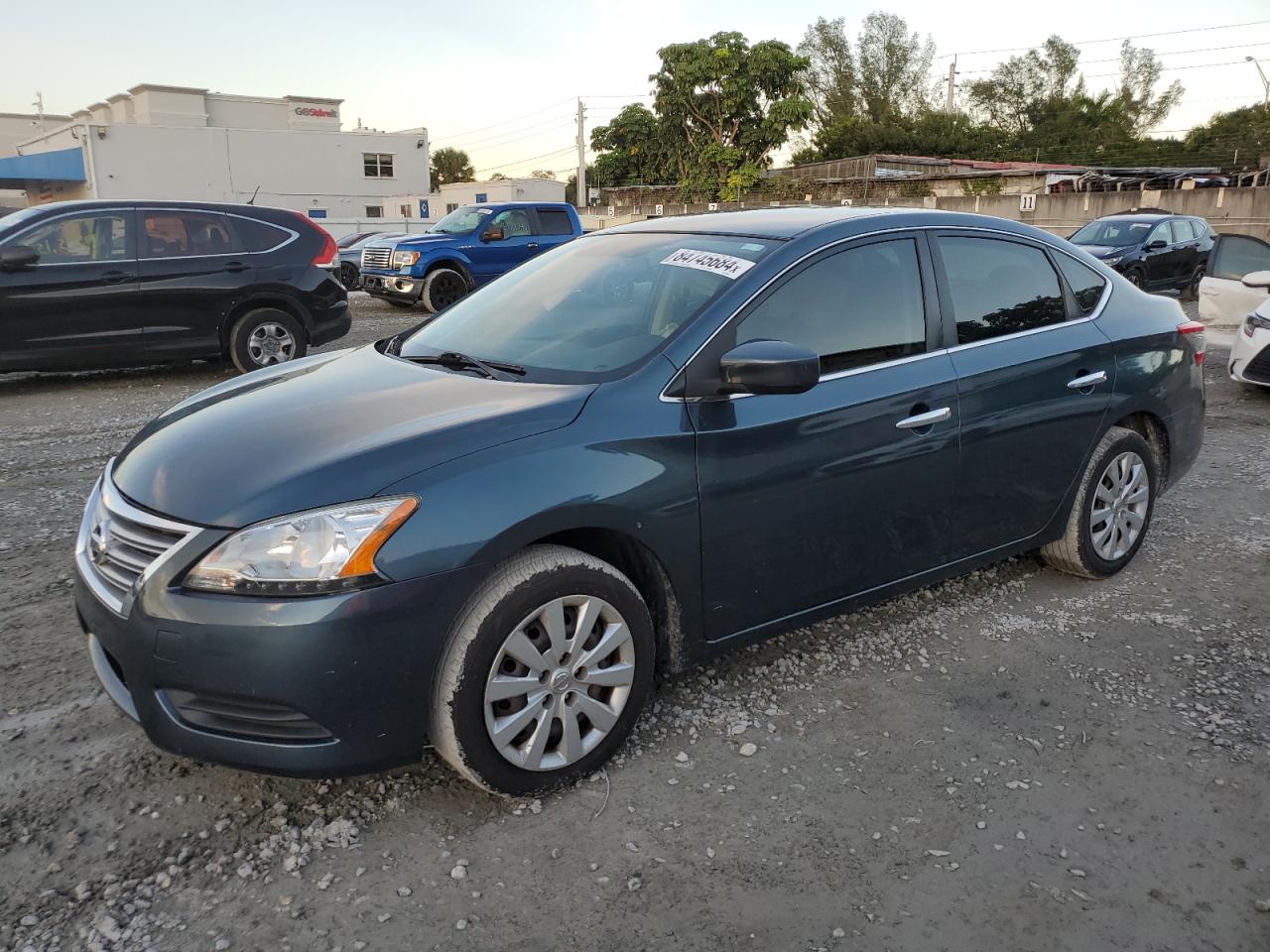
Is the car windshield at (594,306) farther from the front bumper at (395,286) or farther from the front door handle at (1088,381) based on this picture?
Answer: the front bumper at (395,286)

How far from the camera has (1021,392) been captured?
379 cm

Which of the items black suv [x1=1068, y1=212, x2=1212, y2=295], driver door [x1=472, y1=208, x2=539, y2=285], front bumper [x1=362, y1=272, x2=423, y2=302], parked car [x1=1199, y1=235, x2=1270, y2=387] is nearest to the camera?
parked car [x1=1199, y1=235, x2=1270, y2=387]

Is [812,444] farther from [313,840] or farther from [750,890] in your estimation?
[313,840]

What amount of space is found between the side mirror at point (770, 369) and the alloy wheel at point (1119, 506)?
201 cm

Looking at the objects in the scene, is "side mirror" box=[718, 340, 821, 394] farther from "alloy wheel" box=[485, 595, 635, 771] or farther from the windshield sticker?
"alloy wheel" box=[485, 595, 635, 771]

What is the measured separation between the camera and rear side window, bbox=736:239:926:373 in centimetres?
323

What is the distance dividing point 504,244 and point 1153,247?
10.7 m

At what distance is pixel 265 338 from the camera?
938 centimetres

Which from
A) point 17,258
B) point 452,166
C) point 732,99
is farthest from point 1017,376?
point 452,166

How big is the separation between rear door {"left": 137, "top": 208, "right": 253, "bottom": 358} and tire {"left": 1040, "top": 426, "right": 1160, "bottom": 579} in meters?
7.59

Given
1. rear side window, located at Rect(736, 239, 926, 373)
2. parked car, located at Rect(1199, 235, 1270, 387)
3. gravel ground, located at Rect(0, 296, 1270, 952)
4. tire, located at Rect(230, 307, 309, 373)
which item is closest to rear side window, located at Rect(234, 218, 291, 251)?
A: tire, located at Rect(230, 307, 309, 373)

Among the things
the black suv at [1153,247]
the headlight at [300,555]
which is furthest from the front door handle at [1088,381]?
the black suv at [1153,247]

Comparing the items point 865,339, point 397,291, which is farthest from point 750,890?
point 397,291

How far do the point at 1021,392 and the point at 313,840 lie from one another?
9.68ft
